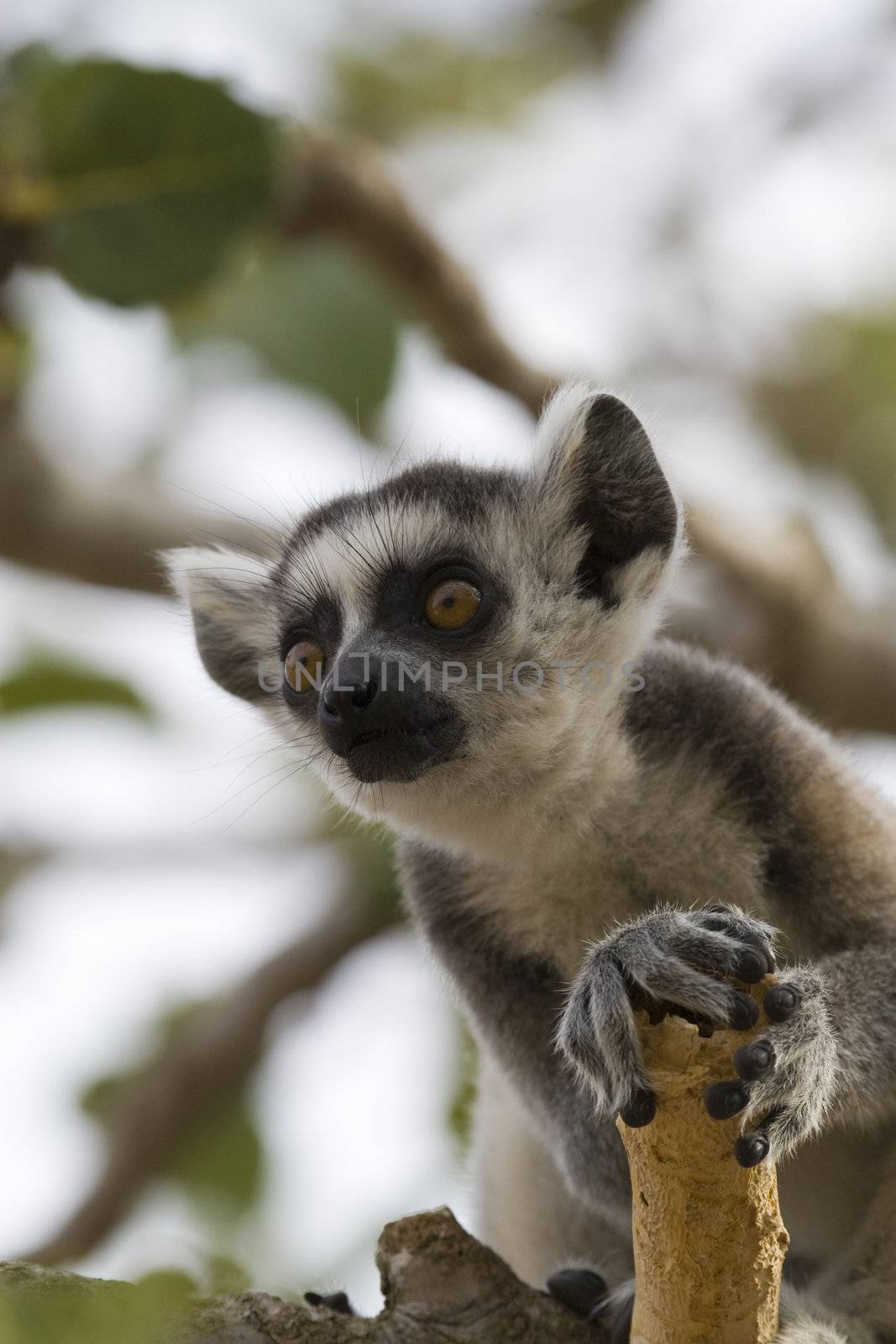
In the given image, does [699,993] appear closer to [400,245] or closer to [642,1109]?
[642,1109]

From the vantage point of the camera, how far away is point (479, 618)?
4082 millimetres

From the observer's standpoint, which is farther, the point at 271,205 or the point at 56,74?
the point at 271,205

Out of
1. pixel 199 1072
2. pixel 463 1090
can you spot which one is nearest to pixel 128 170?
pixel 199 1072

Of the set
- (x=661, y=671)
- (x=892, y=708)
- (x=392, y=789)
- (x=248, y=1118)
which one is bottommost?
(x=248, y=1118)

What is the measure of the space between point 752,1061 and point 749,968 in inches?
7.5

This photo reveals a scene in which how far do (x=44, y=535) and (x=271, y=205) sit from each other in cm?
156

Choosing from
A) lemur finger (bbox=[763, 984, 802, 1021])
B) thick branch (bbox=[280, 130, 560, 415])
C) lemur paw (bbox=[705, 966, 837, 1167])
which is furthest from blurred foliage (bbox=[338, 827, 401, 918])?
lemur finger (bbox=[763, 984, 802, 1021])

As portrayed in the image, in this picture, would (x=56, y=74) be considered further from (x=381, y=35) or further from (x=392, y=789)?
(x=381, y=35)

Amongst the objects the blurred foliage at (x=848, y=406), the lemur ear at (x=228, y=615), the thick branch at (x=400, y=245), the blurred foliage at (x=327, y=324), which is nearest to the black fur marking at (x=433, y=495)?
the lemur ear at (x=228, y=615)

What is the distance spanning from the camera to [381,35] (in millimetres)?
8055

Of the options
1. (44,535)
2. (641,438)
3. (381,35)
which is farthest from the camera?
(381,35)

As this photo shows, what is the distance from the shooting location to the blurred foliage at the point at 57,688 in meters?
6.42

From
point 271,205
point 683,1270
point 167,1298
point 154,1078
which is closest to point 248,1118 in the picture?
point 154,1078

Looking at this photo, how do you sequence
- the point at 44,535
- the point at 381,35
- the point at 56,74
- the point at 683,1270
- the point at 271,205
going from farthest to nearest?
1. the point at 381,35
2. the point at 44,535
3. the point at 271,205
4. the point at 56,74
5. the point at 683,1270
